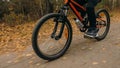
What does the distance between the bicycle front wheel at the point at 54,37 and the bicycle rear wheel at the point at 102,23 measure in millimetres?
1200

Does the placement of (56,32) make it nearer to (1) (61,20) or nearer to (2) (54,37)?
(2) (54,37)

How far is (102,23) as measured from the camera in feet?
21.7

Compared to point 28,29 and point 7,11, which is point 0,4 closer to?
point 7,11

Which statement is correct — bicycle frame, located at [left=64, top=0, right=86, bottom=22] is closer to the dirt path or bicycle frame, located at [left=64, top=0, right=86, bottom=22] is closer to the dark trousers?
the dark trousers

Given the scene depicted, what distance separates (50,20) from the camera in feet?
16.7

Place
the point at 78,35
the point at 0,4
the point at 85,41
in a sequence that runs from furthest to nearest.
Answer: the point at 0,4 → the point at 78,35 → the point at 85,41

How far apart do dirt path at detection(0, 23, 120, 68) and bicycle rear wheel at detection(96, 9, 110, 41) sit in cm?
19

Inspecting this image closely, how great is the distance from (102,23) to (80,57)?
5.55ft

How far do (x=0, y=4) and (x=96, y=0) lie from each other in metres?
5.23

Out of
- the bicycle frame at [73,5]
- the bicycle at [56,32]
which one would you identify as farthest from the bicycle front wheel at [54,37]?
the bicycle frame at [73,5]

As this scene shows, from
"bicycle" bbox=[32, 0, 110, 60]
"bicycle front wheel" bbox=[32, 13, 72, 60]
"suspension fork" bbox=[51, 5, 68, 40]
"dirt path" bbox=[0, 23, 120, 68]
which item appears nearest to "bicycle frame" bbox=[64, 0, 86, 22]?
"bicycle" bbox=[32, 0, 110, 60]

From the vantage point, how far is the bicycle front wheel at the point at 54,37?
495 cm

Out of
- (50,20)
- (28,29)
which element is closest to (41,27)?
(50,20)

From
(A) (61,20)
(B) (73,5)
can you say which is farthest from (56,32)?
(B) (73,5)
